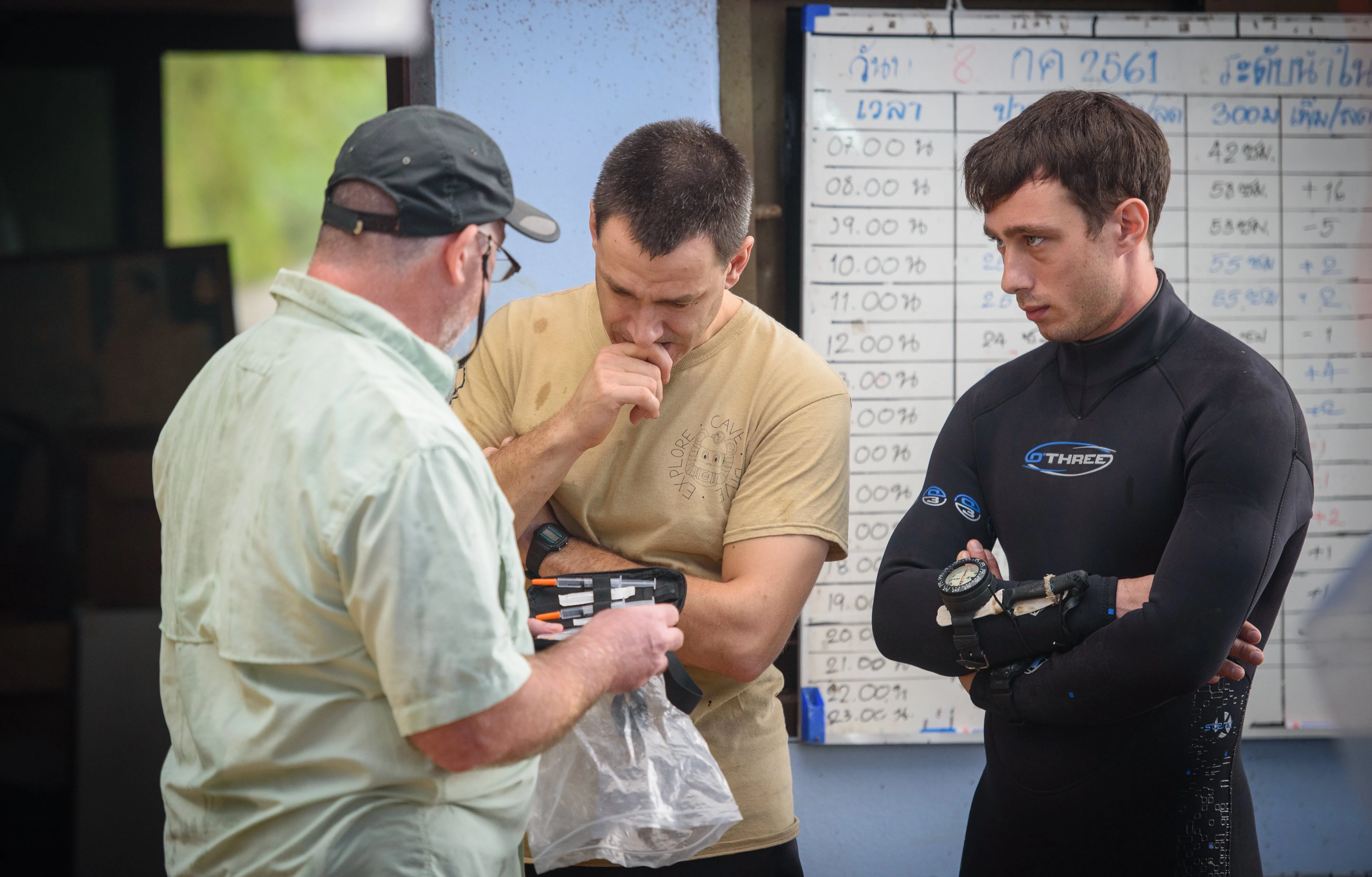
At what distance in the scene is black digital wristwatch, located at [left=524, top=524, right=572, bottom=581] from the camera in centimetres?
174

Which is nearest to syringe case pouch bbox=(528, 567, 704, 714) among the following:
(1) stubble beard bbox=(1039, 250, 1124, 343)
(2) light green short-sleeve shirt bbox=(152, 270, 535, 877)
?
(2) light green short-sleeve shirt bbox=(152, 270, 535, 877)

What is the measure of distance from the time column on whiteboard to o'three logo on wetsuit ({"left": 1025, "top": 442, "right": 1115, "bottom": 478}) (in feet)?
3.64

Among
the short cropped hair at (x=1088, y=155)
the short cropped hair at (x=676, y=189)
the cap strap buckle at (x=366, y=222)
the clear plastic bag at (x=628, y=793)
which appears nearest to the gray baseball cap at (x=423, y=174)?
the cap strap buckle at (x=366, y=222)

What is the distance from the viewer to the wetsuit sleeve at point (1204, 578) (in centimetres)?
151

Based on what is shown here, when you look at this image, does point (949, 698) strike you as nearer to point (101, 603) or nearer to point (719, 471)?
point (719, 471)

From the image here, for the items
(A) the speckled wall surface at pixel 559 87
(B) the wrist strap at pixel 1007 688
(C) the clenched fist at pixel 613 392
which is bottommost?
(B) the wrist strap at pixel 1007 688

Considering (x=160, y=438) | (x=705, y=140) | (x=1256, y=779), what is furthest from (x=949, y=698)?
(x=160, y=438)

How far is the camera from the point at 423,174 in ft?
4.08

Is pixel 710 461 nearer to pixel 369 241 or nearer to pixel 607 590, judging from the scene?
pixel 607 590

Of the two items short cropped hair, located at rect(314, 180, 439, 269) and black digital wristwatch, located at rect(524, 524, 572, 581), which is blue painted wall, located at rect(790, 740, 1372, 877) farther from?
short cropped hair, located at rect(314, 180, 439, 269)

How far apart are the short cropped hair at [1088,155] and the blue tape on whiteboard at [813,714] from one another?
1641 millimetres

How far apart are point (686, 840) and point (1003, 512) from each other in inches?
30.7

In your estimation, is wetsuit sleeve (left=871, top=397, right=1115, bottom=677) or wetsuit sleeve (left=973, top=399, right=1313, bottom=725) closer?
wetsuit sleeve (left=973, top=399, right=1313, bottom=725)

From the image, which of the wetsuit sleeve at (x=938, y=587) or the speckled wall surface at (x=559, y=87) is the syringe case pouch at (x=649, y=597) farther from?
the speckled wall surface at (x=559, y=87)
